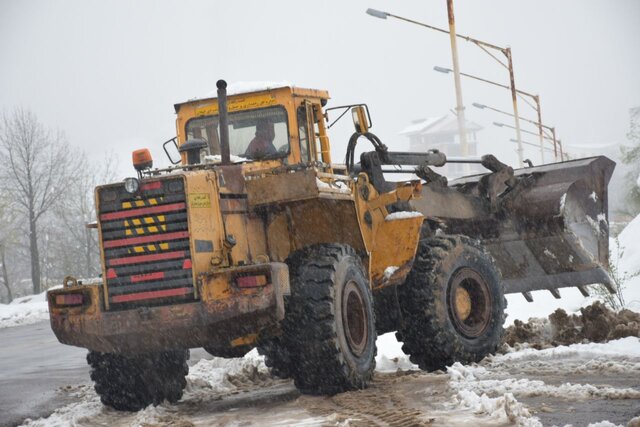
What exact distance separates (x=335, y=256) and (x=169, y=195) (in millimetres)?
1456

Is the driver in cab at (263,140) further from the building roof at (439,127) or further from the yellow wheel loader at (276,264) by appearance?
the building roof at (439,127)

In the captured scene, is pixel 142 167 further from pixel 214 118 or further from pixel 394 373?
pixel 394 373

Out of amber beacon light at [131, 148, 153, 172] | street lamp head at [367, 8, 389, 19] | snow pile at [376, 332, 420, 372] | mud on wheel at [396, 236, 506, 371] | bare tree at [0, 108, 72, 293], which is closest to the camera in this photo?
amber beacon light at [131, 148, 153, 172]

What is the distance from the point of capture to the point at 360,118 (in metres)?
8.72

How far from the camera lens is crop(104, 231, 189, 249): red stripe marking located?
7.59 meters

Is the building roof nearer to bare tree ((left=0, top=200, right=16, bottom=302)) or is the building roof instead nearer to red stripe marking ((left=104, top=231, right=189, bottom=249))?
bare tree ((left=0, top=200, right=16, bottom=302))

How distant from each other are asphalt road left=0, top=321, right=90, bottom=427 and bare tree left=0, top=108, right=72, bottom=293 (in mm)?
24396

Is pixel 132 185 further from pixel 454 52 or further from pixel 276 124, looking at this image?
pixel 454 52

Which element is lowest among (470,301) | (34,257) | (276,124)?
(470,301)

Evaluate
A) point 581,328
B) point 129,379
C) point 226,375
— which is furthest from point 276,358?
point 581,328

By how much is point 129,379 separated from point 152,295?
1251 mm

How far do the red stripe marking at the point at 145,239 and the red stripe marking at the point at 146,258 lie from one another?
0.11m

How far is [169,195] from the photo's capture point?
7.63 meters

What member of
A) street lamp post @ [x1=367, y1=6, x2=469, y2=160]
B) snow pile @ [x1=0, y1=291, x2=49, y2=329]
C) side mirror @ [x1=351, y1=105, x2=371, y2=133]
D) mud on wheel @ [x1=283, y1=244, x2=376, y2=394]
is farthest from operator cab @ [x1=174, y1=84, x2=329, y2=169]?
snow pile @ [x1=0, y1=291, x2=49, y2=329]
